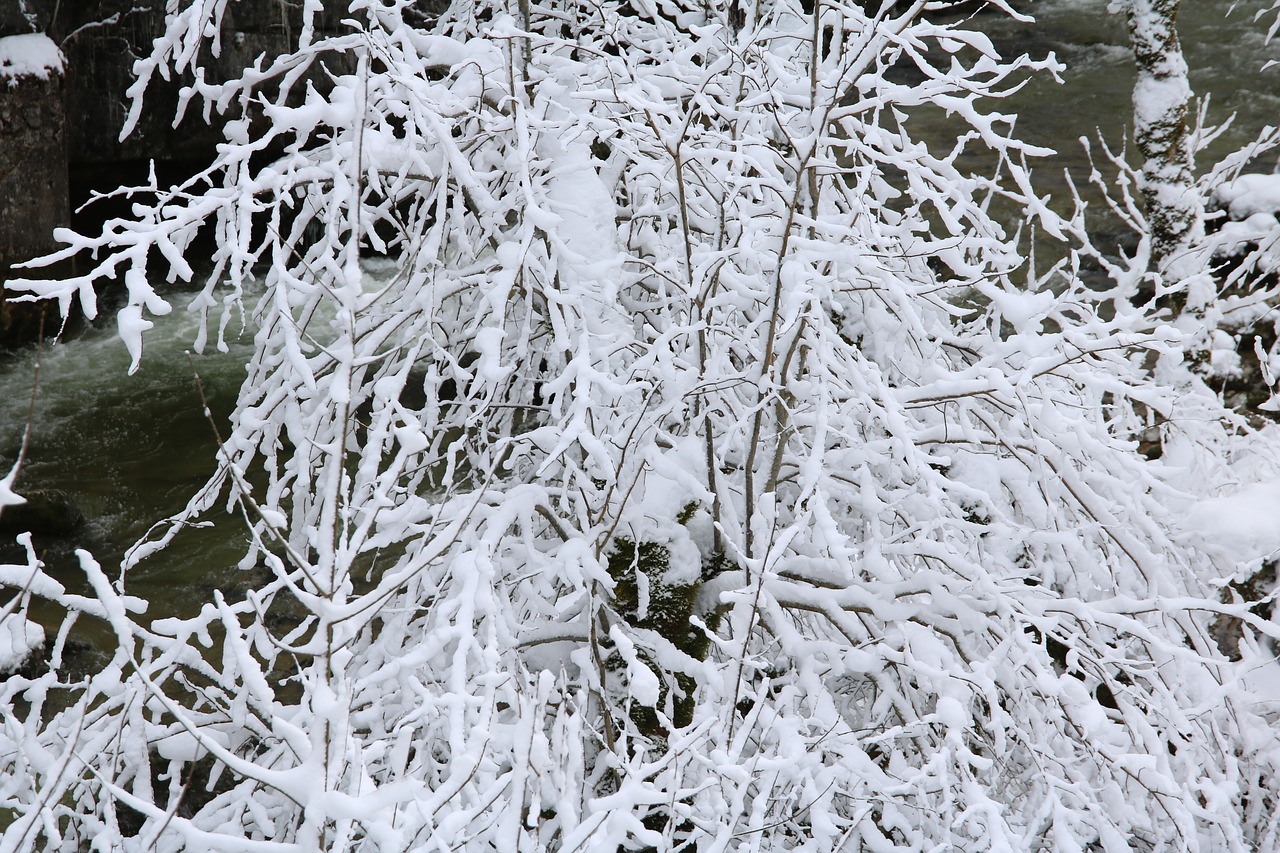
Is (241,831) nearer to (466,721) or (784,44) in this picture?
(466,721)

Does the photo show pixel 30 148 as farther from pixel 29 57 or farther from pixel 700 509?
pixel 700 509

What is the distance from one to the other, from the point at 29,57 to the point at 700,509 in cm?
931

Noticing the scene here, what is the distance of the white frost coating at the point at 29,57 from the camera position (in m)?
9.27

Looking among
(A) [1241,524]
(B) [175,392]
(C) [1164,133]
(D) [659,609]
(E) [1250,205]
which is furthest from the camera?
(B) [175,392]

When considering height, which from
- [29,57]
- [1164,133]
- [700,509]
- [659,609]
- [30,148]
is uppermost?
[1164,133]

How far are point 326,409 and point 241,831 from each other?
1211 mm

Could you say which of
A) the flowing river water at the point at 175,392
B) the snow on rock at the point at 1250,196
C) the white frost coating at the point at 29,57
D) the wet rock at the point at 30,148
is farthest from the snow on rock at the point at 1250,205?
the white frost coating at the point at 29,57

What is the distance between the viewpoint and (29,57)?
30.8 ft

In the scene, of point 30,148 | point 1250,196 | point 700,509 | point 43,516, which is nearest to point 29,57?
point 30,148

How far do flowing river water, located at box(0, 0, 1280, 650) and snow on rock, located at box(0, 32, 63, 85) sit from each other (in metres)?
2.59

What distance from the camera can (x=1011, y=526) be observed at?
3.04m

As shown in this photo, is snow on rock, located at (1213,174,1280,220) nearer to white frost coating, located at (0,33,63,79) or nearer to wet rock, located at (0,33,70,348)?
wet rock, located at (0,33,70,348)

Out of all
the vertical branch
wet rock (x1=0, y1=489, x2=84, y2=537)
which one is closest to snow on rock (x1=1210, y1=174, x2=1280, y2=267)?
the vertical branch

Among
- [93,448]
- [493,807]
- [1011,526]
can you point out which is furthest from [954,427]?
[93,448]
